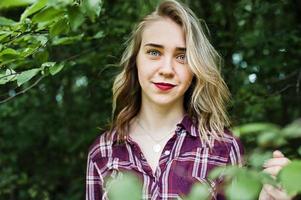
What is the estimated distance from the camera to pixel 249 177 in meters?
0.71

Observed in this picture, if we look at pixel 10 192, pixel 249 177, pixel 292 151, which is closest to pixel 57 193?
pixel 10 192

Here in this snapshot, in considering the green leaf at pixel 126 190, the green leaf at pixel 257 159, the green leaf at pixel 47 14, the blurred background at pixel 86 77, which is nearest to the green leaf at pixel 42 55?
the blurred background at pixel 86 77

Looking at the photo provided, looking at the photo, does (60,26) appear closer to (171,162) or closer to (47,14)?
(47,14)

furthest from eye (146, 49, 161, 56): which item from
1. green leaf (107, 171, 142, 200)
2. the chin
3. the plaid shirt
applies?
green leaf (107, 171, 142, 200)

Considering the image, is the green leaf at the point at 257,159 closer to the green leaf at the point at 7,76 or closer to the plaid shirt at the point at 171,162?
the plaid shirt at the point at 171,162

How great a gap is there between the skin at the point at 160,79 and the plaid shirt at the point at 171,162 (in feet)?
0.11

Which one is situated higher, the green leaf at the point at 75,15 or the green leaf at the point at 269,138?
the green leaf at the point at 75,15

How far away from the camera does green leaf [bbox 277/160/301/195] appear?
2.46ft

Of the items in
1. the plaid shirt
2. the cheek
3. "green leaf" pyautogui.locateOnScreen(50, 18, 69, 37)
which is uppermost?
"green leaf" pyautogui.locateOnScreen(50, 18, 69, 37)

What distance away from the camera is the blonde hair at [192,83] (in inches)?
77.4

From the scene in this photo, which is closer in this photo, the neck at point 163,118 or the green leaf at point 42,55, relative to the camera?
the neck at point 163,118

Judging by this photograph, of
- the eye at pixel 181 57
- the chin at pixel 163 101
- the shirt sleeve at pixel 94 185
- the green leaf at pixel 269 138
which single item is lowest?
the shirt sleeve at pixel 94 185

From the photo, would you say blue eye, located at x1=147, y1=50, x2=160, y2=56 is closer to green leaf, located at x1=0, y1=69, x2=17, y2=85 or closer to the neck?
the neck

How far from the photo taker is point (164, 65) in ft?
6.16
